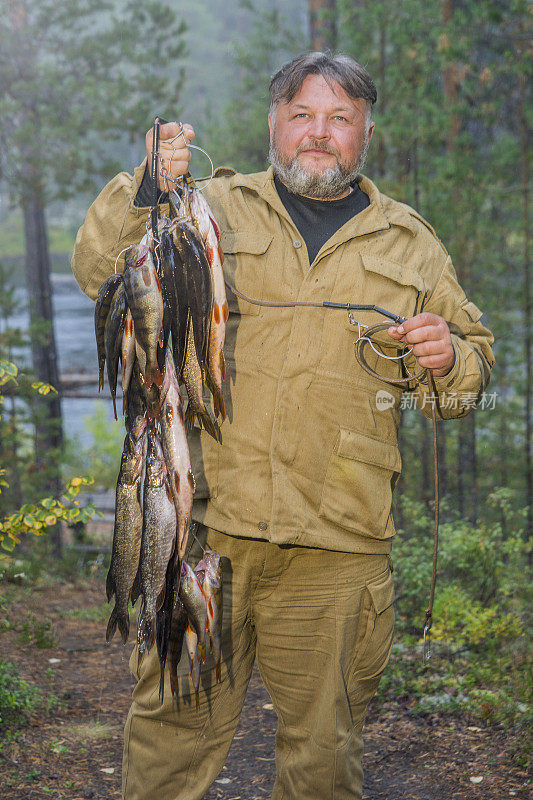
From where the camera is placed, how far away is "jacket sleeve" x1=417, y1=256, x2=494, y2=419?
9.57ft

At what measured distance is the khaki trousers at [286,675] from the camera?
286 centimetres

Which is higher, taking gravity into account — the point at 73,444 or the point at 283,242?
the point at 283,242

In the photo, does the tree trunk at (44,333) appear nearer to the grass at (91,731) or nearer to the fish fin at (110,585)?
the grass at (91,731)

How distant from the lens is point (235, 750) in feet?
15.3

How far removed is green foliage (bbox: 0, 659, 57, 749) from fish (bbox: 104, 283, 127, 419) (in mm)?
2766

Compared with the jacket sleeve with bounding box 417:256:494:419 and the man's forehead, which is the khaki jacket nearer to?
the jacket sleeve with bounding box 417:256:494:419

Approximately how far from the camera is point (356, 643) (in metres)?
2.96

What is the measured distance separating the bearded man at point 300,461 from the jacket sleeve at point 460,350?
14 mm

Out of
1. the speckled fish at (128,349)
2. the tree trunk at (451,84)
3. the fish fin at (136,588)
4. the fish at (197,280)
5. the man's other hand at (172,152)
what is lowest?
the fish fin at (136,588)

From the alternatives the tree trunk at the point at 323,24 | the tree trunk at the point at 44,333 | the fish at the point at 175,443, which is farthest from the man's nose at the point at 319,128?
the tree trunk at the point at 323,24

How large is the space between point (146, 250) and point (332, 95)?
1.11m

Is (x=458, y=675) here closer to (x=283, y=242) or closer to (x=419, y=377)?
(x=419, y=377)

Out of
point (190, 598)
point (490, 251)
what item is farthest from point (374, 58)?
point (190, 598)

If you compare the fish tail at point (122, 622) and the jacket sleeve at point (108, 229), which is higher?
the jacket sleeve at point (108, 229)
